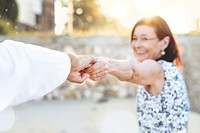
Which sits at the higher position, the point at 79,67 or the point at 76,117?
the point at 79,67

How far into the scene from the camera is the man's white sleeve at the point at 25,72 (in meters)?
1.61

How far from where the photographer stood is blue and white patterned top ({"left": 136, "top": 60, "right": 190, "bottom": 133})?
8.86 feet

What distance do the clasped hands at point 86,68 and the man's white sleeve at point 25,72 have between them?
17.0 inches

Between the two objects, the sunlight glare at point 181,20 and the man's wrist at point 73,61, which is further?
the sunlight glare at point 181,20

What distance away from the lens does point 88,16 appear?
1711 cm

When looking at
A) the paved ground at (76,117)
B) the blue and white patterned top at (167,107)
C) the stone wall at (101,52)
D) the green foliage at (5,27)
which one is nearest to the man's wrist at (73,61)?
the blue and white patterned top at (167,107)

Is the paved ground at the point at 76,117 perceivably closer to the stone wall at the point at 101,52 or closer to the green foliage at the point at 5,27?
the stone wall at the point at 101,52

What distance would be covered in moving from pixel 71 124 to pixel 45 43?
8.20 ft

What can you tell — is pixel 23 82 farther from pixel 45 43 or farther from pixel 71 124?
pixel 45 43

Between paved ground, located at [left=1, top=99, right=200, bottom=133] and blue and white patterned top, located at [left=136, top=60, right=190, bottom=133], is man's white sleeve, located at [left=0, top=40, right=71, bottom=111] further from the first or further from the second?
paved ground, located at [left=1, top=99, right=200, bottom=133]

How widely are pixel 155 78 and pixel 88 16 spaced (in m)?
14.5

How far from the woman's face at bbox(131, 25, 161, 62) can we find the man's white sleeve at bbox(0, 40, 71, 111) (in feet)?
3.71

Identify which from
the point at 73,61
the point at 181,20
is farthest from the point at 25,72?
the point at 181,20

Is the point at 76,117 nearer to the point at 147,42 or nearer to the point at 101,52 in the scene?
the point at 101,52
